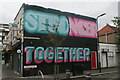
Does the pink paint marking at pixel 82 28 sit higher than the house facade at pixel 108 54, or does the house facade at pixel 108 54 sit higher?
the pink paint marking at pixel 82 28

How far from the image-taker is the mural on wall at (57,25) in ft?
48.9

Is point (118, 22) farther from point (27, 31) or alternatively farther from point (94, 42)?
point (27, 31)

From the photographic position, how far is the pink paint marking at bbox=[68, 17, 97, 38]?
1805 cm

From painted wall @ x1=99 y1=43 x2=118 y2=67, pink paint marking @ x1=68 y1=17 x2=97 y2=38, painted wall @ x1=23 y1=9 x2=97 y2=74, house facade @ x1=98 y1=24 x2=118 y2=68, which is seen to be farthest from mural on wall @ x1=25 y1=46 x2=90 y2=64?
painted wall @ x1=99 y1=43 x2=118 y2=67

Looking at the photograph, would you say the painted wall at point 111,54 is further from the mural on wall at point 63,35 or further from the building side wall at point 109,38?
the building side wall at point 109,38

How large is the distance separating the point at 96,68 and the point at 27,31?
442 inches

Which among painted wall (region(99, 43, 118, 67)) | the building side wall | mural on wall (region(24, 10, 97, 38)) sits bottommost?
painted wall (region(99, 43, 118, 67))

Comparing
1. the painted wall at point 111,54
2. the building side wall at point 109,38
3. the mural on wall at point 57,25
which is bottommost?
the painted wall at point 111,54

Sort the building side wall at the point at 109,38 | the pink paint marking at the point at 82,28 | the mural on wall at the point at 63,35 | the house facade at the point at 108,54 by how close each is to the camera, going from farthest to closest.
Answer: the building side wall at the point at 109,38 → the house facade at the point at 108,54 → the pink paint marking at the point at 82,28 → the mural on wall at the point at 63,35

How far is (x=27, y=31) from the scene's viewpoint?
1459cm

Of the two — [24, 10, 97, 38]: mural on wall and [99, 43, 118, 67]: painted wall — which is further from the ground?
[24, 10, 97, 38]: mural on wall

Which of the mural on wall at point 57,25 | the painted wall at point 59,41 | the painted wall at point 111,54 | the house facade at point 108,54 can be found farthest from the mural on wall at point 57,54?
the painted wall at point 111,54

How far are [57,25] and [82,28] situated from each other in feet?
14.7

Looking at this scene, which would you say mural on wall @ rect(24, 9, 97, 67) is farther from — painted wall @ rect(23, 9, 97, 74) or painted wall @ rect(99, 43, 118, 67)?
painted wall @ rect(99, 43, 118, 67)
